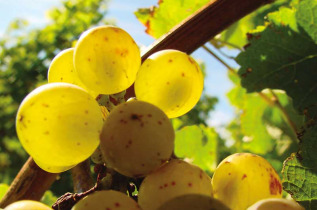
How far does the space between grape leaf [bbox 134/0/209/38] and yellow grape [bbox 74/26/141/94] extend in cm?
70

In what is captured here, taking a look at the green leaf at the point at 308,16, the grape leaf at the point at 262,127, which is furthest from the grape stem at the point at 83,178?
the grape leaf at the point at 262,127

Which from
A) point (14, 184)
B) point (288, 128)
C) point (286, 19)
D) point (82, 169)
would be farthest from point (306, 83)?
point (14, 184)

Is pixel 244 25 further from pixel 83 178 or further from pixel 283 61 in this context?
pixel 83 178

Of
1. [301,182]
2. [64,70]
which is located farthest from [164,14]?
[301,182]

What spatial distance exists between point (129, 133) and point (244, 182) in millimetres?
231

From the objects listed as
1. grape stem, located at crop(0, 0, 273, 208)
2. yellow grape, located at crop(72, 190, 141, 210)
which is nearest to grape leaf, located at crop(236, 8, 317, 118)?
grape stem, located at crop(0, 0, 273, 208)

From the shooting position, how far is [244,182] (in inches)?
25.5

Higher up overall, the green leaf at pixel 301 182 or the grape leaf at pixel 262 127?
the green leaf at pixel 301 182

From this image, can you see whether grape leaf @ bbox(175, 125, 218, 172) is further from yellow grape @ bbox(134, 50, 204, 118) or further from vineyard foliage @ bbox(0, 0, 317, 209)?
yellow grape @ bbox(134, 50, 204, 118)

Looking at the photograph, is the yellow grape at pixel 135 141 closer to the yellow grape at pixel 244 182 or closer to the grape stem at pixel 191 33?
the yellow grape at pixel 244 182

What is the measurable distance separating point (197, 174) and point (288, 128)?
4.00 feet

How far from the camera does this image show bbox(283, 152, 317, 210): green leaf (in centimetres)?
73

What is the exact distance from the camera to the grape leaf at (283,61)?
1.13 meters

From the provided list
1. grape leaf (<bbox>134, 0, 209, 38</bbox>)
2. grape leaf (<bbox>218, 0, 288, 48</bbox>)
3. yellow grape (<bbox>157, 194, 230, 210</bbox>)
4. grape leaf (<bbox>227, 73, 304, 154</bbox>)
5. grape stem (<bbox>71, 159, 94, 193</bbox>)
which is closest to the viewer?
yellow grape (<bbox>157, 194, 230, 210</bbox>)
